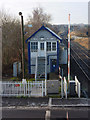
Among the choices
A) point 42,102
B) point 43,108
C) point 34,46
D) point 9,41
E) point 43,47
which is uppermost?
point 9,41

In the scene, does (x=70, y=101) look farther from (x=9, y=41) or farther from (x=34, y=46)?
(x=9, y=41)

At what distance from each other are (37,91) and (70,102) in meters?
2.77

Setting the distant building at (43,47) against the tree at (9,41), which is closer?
the distant building at (43,47)

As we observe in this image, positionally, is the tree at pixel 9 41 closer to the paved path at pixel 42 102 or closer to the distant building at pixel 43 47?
the distant building at pixel 43 47

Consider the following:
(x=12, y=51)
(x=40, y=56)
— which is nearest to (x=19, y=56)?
(x=12, y=51)

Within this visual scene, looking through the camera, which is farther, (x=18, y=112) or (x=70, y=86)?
(x=70, y=86)

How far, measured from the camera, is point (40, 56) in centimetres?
1816

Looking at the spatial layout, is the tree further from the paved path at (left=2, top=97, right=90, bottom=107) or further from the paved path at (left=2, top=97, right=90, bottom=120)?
the paved path at (left=2, top=97, right=90, bottom=120)

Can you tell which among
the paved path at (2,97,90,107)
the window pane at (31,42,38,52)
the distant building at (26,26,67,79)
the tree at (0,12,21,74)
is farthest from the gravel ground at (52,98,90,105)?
the tree at (0,12,21,74)

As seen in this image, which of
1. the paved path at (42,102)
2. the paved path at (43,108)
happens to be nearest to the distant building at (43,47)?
the paved path at (42,102)

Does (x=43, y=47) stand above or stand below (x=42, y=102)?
above

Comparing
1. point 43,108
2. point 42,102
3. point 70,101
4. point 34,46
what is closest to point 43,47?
point 34,46

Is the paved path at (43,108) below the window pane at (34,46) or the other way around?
below

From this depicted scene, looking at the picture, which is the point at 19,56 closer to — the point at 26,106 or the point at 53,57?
the point at 53,57
